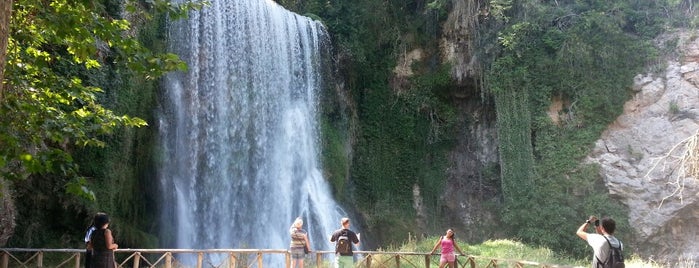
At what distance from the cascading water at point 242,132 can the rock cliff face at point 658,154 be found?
920cm

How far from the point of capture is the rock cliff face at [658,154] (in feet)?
57.0

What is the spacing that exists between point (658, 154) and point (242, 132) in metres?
12.9

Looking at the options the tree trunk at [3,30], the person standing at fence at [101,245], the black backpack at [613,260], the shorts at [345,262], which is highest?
the tree trunk at [3,30]

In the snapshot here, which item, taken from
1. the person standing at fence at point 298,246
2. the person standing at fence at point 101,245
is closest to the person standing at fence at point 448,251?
the person standing at fence at point 298,246

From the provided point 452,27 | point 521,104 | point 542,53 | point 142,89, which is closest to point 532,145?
point 521,104

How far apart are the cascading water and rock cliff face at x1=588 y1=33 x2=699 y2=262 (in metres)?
9.20

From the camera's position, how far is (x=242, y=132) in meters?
16.3

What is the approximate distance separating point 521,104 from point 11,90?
16067 millimetres

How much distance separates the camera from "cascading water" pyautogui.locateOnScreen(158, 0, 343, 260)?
14.9 metres

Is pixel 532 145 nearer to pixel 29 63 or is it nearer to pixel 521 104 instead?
pixel 521 104

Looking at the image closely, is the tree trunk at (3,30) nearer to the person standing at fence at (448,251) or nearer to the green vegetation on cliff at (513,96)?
the person standing at fence at (448,251)

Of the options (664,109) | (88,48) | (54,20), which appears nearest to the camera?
(54,20)

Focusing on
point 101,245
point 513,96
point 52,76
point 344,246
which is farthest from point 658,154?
point 52,76

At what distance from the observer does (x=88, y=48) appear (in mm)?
5855
